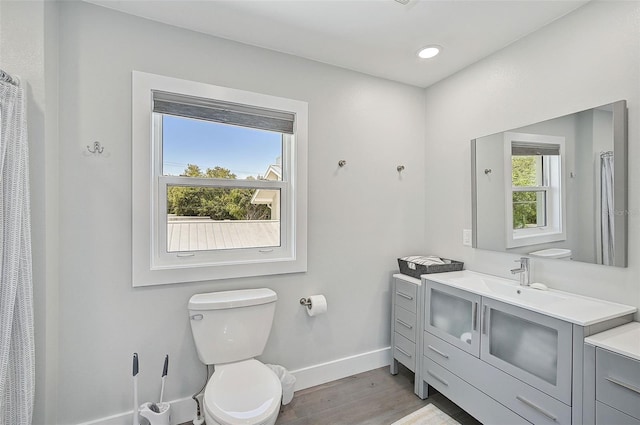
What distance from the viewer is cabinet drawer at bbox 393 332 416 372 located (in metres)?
2.16

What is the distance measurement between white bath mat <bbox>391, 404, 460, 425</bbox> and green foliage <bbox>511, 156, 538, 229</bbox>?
131 centimetres

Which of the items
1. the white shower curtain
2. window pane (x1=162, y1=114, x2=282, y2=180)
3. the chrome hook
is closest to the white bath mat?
window pane (x1=162, y1=114, x2=282, y2=180)

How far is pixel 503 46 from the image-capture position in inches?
78.4

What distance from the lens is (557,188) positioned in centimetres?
173

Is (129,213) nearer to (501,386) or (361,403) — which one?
(361,403)

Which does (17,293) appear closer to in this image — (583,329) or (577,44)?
(583,329)

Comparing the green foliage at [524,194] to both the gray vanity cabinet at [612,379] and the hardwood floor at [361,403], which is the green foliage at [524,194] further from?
the hardwood floor at [361,403]

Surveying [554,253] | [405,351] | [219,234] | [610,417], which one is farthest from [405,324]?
[219,234]

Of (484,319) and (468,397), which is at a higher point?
(484,319)

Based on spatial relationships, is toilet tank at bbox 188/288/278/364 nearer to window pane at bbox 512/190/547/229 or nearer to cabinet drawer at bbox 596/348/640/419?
cabinet drawer at bbox 596/348/640/419

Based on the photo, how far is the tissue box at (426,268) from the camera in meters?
2.18

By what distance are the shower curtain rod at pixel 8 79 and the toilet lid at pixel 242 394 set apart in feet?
5.40

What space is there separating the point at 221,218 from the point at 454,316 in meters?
1.67

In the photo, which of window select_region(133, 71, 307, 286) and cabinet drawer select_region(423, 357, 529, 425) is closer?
cabinet drawer select_region(423, 357, 529, 425)
